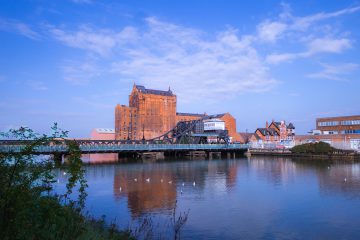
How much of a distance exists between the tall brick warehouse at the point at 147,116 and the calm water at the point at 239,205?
99053 mm

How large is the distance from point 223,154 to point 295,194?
77.6 m

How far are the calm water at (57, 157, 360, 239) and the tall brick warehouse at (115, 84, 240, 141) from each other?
9905cm

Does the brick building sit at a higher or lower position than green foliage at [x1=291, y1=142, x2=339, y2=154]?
higher

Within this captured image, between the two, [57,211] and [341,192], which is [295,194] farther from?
[57,211]

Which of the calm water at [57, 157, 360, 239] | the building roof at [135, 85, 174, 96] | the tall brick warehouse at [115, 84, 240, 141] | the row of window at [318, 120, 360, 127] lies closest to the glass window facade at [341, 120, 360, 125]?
the row of window at [318, 120, 360, 127]

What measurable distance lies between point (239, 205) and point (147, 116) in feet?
401

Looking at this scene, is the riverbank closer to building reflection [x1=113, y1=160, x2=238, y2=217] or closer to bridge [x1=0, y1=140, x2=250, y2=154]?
bridge [x1=0, y1=140, x2=250, y2=154]

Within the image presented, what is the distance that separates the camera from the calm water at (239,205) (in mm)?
20672

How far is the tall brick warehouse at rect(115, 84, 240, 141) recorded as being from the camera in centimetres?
14500

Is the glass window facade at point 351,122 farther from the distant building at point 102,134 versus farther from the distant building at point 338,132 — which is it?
the distant building at point 102,134

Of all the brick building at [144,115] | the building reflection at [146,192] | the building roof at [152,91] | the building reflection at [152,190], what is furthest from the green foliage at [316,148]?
the building roof at [152,91]

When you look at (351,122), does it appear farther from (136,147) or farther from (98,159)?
(98,159)

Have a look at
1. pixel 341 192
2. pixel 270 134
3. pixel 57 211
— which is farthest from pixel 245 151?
pixel 57 211

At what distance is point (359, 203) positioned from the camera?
28.2 metres
